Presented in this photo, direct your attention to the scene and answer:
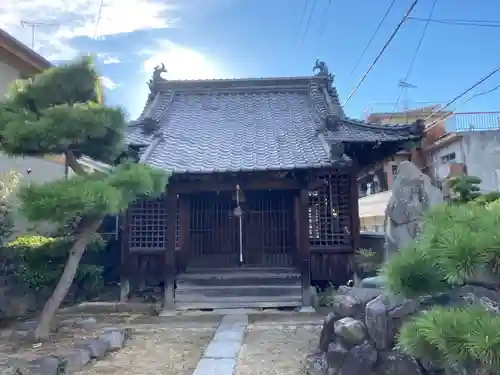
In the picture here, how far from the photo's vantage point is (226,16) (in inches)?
348

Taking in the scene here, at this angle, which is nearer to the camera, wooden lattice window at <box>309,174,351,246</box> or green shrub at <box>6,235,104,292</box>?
green shrub at <box>6,235,104,292</box>

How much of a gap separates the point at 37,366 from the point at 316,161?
5563mm

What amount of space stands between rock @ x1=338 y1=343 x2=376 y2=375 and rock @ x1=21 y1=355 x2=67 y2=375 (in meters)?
3.05

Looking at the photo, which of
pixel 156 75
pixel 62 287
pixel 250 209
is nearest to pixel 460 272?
pixel 62 287

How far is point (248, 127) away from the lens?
404 inches

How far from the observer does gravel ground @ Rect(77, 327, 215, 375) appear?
4512 millimetres

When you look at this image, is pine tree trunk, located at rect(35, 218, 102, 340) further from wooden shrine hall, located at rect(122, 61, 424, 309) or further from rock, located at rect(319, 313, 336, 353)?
rock, located at rect(319, 313, 336, 353)

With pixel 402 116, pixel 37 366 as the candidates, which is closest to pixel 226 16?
pixel 37 366

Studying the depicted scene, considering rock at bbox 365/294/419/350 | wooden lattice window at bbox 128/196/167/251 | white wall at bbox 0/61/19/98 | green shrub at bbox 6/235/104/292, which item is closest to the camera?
rock at bbox 365/294/419/350

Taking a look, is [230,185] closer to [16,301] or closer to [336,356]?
[16,301]

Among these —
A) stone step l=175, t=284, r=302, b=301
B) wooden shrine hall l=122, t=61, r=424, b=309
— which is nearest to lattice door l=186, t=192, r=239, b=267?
wooden shrine hall l=122, t=61, r=424, b=309

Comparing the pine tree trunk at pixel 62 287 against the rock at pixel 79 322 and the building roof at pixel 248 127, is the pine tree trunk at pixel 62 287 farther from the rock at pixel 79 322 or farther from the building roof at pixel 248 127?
the building roof at pixel 248 127

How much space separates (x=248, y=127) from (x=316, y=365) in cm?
692

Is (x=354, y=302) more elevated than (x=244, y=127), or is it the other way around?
(x=244, y=127)
